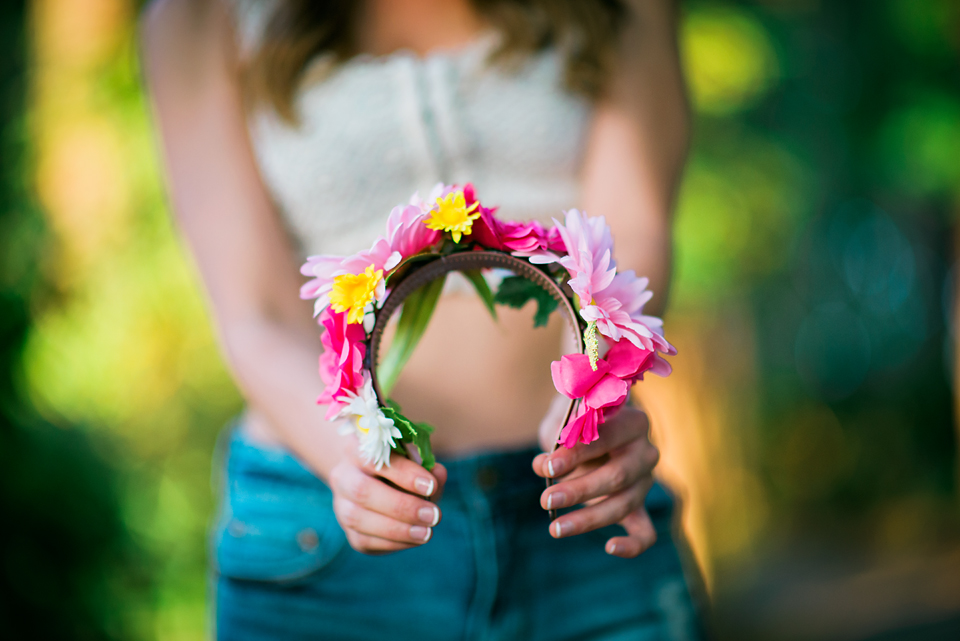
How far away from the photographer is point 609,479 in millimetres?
607

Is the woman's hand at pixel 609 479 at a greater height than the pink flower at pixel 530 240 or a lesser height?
lesser

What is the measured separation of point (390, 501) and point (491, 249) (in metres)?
0.22

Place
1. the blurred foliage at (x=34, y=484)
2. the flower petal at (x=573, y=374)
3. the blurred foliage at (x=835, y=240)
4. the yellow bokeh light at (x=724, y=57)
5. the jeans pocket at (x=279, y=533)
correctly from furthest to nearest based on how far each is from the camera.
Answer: the blurred foliage at (x=835, y=240)
the yellow bokeh light at (x=724, y=57)
the blurred foliage at (x=34, y=484)
the jeans pocket at (x=279, y=533)
the flower petal at (x=573, y=374)

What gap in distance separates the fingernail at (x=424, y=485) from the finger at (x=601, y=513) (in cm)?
11

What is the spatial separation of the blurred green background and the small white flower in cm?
174

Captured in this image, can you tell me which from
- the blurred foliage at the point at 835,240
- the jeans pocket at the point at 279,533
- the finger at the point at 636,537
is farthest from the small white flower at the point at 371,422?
the blurred foliage at the point at 835,240

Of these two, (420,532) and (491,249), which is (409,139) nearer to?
(491,249)

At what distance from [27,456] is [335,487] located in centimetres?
170

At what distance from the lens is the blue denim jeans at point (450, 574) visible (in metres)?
0.83

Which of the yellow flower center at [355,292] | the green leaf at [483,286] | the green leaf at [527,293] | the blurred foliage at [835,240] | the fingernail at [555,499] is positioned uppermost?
the blurred foliage at [835,240]

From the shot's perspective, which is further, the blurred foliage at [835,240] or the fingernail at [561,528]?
the blurred foliage at [835,240]

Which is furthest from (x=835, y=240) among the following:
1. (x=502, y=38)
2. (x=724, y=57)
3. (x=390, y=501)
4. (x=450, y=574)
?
(x=390, y=501)

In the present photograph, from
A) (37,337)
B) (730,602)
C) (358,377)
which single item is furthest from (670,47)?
(730,602)

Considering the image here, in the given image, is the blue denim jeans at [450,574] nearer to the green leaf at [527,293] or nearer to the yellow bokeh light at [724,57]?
the green leaf at [527,293]
